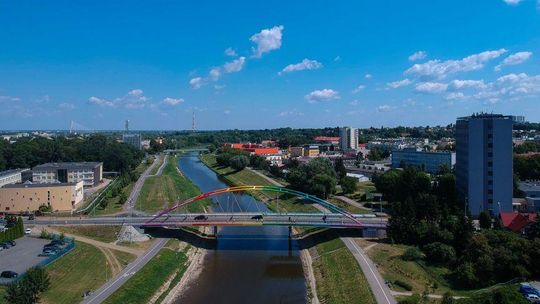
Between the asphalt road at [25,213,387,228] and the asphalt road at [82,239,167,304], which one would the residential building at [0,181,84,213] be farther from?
the asphalt road at [82,239,167,304]

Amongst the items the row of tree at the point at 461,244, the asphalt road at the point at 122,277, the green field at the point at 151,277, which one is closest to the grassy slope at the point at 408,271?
the row of tree at the point at 461,244

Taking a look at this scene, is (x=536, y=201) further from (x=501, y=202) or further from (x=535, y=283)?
(x=535, y=283)

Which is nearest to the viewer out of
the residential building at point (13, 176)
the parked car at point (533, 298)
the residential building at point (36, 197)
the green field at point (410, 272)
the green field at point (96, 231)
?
the parked car at point (533, 298)

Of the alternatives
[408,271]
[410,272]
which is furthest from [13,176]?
[410,272]

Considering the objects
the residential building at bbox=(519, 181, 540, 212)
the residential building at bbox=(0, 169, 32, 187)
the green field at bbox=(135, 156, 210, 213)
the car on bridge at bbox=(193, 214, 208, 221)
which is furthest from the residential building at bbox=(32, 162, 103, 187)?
the residential building at bbox=(519, 181, 540, 212)

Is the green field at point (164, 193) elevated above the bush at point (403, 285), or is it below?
above

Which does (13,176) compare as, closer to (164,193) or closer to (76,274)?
(164,193)

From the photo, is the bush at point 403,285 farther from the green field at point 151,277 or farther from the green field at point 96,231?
the green field at point 96,231
